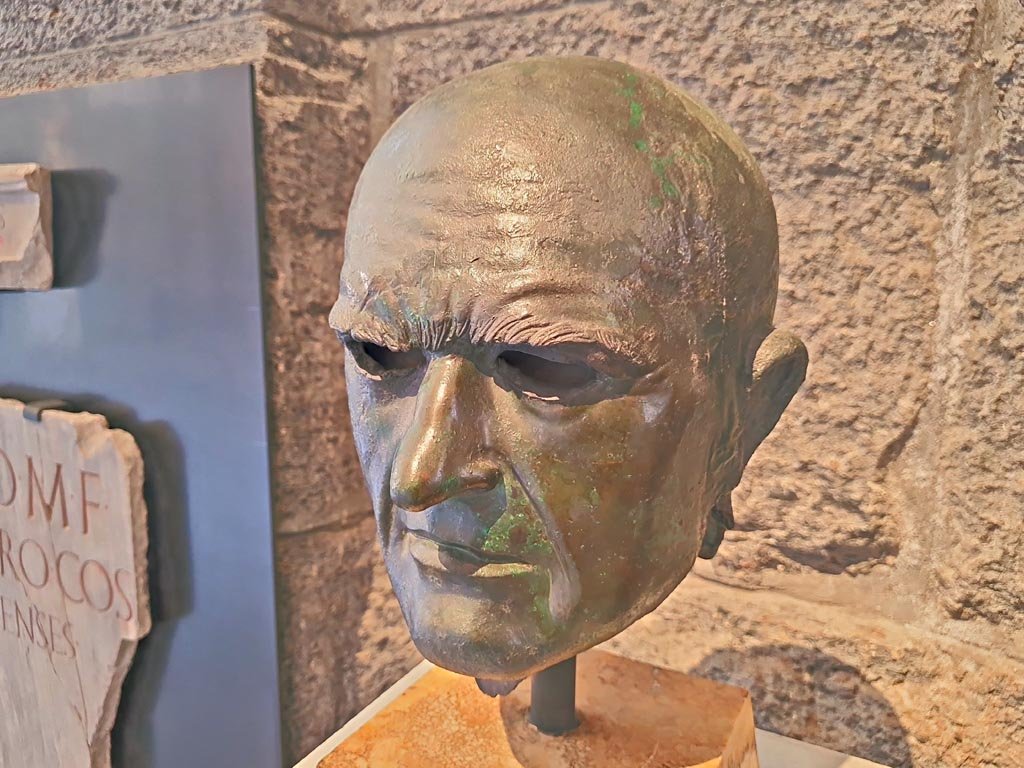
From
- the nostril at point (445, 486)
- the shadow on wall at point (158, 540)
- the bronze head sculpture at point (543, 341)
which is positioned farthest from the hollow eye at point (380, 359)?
the shadow on wall at point (158, 540)

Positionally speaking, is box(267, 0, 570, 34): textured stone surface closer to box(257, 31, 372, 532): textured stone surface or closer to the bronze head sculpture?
box(257, 31, 372, 532): textured stone surface

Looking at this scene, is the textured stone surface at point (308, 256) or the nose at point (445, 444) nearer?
the nose at point (445, 444)

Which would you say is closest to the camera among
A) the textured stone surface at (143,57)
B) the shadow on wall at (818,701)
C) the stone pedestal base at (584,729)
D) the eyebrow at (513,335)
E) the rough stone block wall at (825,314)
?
the eyebrow at (513,335)

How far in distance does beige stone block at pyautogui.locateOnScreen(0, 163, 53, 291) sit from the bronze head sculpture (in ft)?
2.65

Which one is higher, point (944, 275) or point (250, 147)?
point (250, 147)

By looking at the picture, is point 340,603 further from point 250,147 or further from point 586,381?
point 586,381

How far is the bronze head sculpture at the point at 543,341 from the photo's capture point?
0.57m

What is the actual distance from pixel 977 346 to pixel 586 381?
0.58 meters

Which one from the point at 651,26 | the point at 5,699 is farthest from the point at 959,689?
the point at 5,699

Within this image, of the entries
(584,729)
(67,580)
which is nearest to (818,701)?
(584,729)

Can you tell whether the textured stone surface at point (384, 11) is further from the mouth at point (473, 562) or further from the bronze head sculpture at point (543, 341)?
the mouth at point (473, 562)

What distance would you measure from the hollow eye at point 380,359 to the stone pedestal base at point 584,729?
406 mm

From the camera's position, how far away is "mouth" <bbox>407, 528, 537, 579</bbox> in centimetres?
60

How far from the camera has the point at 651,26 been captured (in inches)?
41.7
